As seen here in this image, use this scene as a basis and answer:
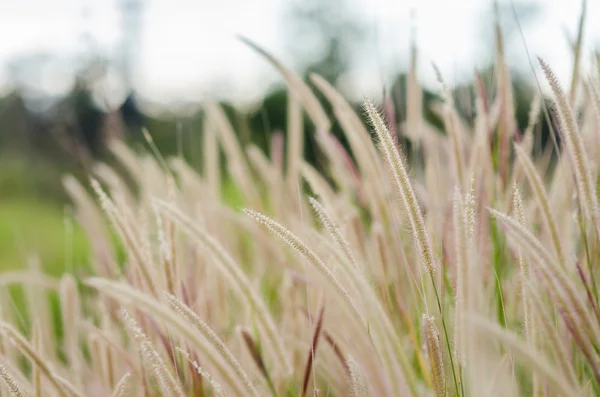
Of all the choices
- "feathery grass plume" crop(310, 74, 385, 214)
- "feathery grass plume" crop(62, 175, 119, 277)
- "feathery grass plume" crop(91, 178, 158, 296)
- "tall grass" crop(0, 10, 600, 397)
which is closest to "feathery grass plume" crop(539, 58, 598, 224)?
"tall grass" crop(0, 10, 600, 397)

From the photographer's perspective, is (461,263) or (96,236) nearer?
(461,263)

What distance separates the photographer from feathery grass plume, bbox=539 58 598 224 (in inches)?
18.5

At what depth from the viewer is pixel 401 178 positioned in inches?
18.7

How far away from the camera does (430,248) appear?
0.49 meters

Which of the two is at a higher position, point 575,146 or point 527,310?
point 575,146

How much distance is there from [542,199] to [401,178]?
0.12 metres

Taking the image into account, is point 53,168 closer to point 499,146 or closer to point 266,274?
point 266,274

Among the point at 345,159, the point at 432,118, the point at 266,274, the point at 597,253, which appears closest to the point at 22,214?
the point at 432,118

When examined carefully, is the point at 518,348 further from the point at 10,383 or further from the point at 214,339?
the point at 10,383

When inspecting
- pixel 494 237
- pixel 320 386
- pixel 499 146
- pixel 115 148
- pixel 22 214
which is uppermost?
pixel 22 214

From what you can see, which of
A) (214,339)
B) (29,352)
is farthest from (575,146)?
(29,352)

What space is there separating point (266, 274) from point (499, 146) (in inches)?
20.0

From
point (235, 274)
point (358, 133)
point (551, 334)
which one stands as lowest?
point (551, 334)

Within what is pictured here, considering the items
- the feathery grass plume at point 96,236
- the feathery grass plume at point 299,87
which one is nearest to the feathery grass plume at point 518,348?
the feathery grass plume at point 299,87
